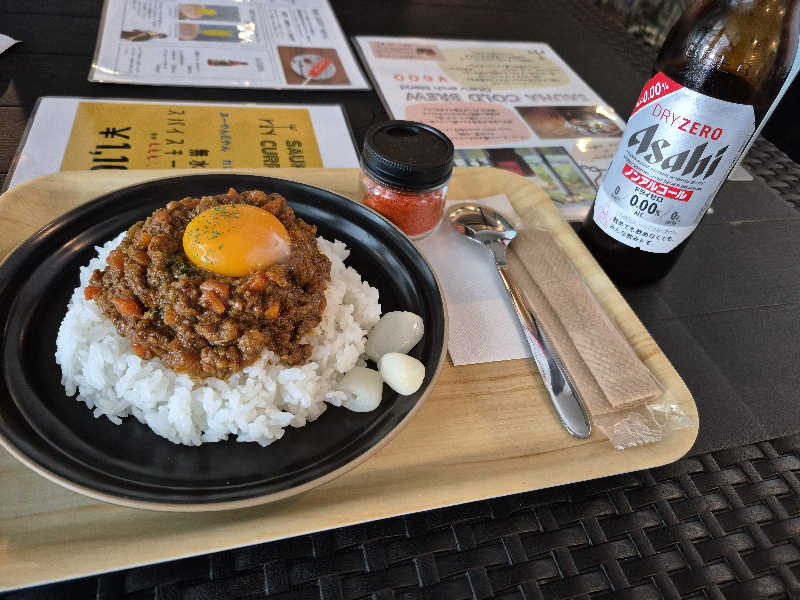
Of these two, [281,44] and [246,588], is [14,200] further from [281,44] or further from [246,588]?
[281,44]

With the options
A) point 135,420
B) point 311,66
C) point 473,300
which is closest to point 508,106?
point 311,66

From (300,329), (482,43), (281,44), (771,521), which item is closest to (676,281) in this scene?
(771,521)

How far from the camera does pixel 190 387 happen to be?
4.22 feet

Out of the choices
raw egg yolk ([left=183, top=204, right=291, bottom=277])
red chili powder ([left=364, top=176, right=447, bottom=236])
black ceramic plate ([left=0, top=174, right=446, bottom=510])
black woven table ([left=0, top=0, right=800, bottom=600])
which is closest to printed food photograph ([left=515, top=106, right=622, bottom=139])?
black woven table ([left=0, top=0, right=800, bottom=600])

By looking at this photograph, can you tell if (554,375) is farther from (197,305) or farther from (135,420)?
(135,420)

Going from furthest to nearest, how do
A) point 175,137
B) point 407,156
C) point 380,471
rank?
point 175,137 < point 407,156 < point 380,471

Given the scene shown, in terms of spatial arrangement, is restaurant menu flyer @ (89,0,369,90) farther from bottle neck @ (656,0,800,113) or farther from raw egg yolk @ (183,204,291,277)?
bottle neck @ (656,0,800,113)

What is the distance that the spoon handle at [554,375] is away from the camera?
1382 mm

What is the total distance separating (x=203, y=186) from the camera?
1.70 metres

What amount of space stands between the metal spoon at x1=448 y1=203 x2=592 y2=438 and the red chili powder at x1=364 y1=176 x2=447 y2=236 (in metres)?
0.16

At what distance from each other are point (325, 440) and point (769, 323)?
68.9 inches

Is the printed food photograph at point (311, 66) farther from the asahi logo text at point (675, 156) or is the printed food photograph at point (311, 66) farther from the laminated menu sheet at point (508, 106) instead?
the asahi logo text at point (675, 156)

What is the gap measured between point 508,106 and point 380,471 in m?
2.35

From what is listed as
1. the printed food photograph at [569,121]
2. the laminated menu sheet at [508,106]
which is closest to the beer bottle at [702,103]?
the laminated menu sheet at [508,106]
